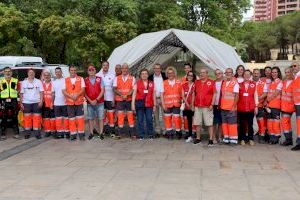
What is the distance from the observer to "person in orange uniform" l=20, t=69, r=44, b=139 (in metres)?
12.0

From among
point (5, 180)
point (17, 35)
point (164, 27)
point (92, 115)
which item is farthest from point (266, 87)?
point (17, 35)

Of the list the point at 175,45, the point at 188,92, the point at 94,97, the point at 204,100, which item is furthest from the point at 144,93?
the point at 175,45

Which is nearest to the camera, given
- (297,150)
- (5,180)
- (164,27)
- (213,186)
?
(213,186)

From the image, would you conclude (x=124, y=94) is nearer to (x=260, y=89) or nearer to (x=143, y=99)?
(x=143, y=99)

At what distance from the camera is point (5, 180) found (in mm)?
7859

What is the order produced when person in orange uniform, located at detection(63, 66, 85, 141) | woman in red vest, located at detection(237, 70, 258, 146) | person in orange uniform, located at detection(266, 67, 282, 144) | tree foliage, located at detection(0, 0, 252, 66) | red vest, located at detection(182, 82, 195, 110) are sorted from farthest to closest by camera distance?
1. tree foliage, located at detection(0, 0, 252, 66)
2. person in orange uniform, located at detection(63, 66, 85, 141)
3. red vest, located at detection(182, 82, 195, 110)
4. person in orange uniform, located at detection(266, 67, 282, 144)
5. woman in red vest, located at detection(237, 70, 258, 146)

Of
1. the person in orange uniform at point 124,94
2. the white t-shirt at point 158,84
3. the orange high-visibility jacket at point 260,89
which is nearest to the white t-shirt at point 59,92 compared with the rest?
the person in orange uniform at point 124,94

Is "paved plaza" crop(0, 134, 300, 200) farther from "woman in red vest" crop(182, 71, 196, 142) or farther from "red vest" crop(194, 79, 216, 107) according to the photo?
"red vest" crop(194, 79, 216, 107)

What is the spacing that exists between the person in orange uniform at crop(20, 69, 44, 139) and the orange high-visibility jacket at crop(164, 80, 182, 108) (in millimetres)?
3135

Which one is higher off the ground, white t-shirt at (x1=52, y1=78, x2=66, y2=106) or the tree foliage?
the tree foliage

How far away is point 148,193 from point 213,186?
106 centimetres

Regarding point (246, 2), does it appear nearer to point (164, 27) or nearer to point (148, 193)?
point (164, 27)

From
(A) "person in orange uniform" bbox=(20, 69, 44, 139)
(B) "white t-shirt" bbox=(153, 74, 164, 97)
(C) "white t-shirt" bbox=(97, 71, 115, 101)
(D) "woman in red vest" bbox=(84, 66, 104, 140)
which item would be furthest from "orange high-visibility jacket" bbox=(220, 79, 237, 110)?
(A) "person in orange uniform" bbox=(20, 69, 44, 139)

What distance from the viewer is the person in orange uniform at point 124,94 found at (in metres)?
11.9
